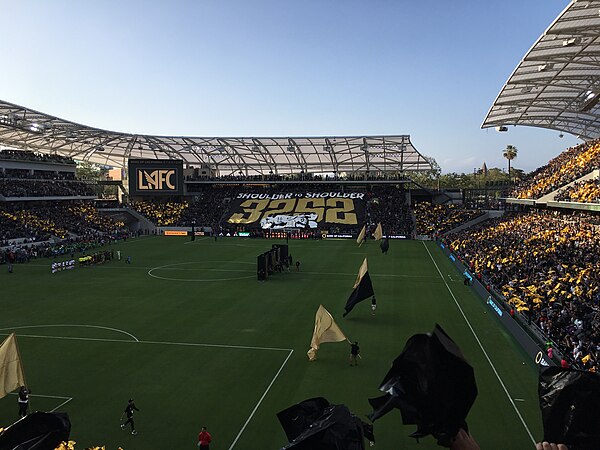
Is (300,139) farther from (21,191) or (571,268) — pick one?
(571,268)

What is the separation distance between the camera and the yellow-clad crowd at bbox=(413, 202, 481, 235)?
66.9 m

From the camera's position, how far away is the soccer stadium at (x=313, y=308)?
8328 mm

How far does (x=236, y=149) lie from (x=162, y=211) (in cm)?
1637

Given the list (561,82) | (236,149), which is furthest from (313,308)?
(236,149)

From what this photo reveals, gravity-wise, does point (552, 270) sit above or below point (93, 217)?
below

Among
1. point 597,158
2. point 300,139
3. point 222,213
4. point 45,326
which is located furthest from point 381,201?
point 45,326

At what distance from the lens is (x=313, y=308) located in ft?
91.2

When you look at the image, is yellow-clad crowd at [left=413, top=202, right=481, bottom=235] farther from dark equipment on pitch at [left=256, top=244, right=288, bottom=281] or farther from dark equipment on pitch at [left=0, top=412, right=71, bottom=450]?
dark equipment on pitch at [left=0, top=412, right=71, bottom=450]

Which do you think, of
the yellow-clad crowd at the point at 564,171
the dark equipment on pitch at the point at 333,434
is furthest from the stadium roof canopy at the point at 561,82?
the dark equipment on pitch at the point at 333,434

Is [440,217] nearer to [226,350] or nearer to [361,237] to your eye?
[361,237]

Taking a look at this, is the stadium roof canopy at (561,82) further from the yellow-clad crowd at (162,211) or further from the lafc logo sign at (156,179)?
the lafc logo sign at (156,179)

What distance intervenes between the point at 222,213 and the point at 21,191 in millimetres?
28965

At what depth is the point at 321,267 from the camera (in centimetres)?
4206

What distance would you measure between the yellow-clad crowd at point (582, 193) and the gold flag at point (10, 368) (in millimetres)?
36876
